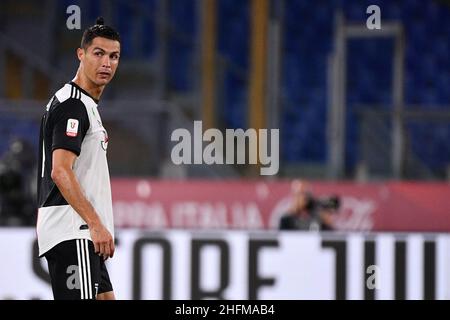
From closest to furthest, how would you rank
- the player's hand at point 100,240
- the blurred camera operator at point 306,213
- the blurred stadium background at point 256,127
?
1. the player's hand at point 100,240
2. the blurred stadium background at point 256,127
3. the blurred camera operator at point 306,213

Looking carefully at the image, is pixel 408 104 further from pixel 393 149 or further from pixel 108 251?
pixel 108 251

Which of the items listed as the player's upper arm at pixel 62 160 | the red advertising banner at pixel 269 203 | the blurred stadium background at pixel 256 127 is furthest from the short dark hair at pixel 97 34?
the red advertising banner at pixel 269 203

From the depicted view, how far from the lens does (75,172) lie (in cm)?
434

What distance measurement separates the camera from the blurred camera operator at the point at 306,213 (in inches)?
387

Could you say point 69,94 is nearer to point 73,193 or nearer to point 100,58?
point 100,58

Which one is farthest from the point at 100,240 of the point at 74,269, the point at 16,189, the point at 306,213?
the point at 16,189

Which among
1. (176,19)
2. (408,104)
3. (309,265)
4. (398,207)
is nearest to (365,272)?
(309,265)

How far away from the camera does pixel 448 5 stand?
46.8 ft

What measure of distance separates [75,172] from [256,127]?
25.0ft

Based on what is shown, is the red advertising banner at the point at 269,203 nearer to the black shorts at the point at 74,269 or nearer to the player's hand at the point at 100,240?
the black shorts at the point at 74,269

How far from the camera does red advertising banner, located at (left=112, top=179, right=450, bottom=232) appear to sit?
11.5m

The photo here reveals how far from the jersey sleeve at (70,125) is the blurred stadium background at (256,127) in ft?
12.7

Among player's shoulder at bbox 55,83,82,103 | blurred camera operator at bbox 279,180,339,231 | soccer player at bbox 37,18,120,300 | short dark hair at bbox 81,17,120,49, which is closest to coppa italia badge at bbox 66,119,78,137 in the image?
soccer player at bbox 37,18,120,300

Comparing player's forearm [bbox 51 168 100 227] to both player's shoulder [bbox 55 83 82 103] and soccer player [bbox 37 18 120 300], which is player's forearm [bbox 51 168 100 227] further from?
player's shoulder [bbox 55 83 82 103]
